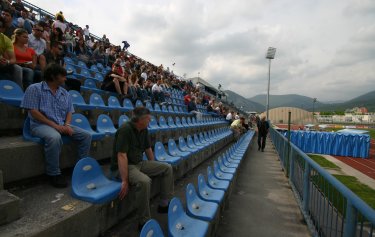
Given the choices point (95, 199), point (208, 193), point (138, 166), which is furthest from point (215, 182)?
point (95, 199)

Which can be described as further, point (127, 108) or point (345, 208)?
point (127, 108)

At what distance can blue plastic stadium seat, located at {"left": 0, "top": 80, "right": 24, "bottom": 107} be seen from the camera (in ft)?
10.6

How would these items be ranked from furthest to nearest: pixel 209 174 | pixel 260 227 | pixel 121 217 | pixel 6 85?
pixel 209 174
pixel 260 227
pixel 6 85
pixel 121 217

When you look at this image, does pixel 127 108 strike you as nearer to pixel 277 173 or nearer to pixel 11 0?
pixel 277 173

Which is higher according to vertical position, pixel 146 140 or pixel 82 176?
pixel 146 140

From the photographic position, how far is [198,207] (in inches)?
122

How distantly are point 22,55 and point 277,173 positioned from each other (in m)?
6.75

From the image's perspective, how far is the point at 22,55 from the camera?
4090 mm

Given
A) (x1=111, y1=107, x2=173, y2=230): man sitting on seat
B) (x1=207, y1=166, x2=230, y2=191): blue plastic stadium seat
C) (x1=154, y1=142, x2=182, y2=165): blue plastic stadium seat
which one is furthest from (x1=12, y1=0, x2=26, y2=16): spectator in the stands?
(x1=207, y1=166, x2=230, y2=191): blue plastic stadium seat

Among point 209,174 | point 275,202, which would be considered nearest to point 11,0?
point 209,174

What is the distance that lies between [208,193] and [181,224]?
1095 millimetres

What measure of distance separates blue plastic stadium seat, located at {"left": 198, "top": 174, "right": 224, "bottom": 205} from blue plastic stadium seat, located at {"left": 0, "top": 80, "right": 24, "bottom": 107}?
263 cm

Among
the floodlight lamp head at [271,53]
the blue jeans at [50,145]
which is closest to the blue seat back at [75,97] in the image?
the blue jeans at [50,145]

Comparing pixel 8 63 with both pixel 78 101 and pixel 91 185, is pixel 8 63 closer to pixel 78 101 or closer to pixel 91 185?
pixel 78 101
